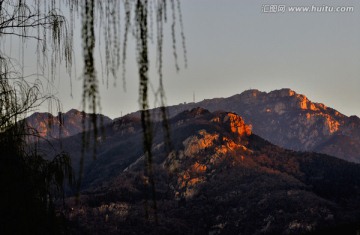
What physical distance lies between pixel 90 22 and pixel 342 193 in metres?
201

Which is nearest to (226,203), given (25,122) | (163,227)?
(163,227)

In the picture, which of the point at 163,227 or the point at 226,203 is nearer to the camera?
the point at 163,227

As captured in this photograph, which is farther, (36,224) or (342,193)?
(342,193)

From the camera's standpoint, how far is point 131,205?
181m

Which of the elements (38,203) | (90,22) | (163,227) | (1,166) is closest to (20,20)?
(1,166)

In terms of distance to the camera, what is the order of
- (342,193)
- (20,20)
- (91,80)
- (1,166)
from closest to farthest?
(91,80), (1,166), (20,20), (342,193)

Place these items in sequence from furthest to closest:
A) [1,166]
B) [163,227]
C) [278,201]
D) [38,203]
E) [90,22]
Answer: [278,201] → [163,227] → [38,203] → [1,166] → [90,22]

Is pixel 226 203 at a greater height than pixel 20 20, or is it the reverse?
pixel 20 20

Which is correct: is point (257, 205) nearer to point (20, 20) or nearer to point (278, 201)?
point (278, 201)

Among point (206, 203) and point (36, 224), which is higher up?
point (36, 224)

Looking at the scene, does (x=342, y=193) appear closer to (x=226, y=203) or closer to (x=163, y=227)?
(x=226, y=203)

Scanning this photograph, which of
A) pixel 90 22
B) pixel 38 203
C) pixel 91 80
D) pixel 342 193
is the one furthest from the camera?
pixel 342 193

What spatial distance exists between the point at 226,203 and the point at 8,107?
18703 centimetres

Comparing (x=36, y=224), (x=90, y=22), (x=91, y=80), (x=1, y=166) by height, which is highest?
(x=90, y=22)
